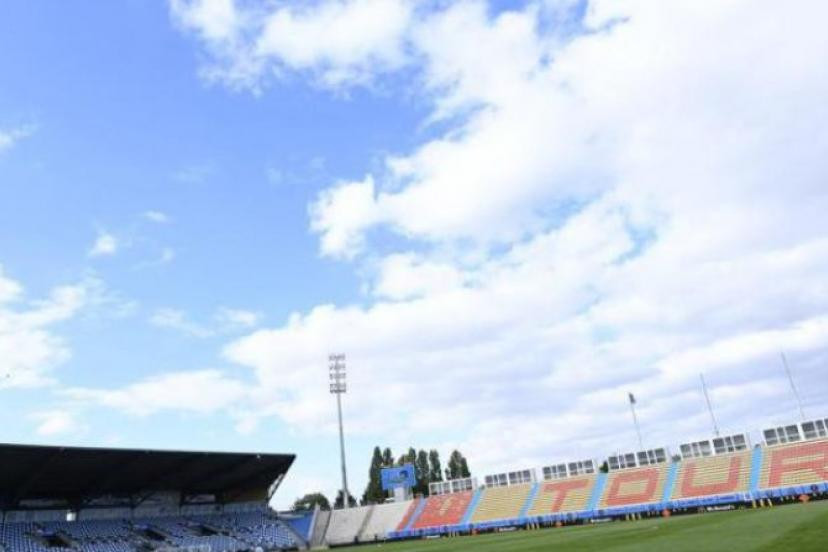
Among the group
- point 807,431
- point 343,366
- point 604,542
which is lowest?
point 604,542

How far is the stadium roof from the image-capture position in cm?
4850

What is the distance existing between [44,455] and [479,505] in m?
38.5

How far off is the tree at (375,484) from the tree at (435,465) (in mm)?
8200

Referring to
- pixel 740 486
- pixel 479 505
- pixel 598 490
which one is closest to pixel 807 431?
pixel 740 486

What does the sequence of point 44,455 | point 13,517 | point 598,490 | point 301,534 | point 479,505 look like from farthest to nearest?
point 301,534 → point 479,505 → point 598,490 → point 13,517 → point 44,455

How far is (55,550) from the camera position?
48750 mm

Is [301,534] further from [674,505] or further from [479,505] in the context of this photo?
[674,505]

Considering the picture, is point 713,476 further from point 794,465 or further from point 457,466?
point 457,466

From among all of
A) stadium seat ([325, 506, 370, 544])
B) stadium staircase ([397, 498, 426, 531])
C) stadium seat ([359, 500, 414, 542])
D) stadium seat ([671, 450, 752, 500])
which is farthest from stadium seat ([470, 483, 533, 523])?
stadium seat ([671, 450, 752, 500])

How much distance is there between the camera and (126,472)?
55.1 m

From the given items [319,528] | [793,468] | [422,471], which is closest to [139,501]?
[319,528]

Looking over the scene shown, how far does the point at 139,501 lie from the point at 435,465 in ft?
172

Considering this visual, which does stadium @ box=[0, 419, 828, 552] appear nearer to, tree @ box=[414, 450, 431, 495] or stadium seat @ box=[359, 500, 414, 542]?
stadium seat @ box=[359, 500, 414, 542]

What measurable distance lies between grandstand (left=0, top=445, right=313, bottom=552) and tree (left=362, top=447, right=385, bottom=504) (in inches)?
1129
